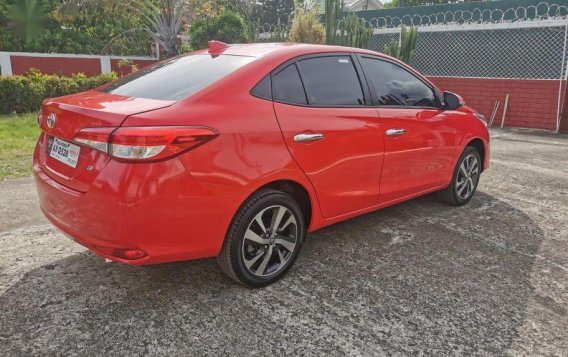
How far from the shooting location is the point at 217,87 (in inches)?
107

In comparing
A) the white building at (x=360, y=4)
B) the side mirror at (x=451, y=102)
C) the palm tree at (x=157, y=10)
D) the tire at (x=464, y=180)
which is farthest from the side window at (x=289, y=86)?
the white building at (x=360, y=4)

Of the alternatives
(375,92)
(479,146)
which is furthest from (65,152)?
(479,146)

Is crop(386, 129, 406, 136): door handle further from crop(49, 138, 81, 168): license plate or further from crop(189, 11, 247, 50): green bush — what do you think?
crop(189, 11, 247, 50): green bush

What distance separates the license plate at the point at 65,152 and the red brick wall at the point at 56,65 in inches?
597

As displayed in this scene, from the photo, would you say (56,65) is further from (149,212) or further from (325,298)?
(325,298)

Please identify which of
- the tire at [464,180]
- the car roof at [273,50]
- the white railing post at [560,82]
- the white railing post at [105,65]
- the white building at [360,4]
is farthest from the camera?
the white building at [360,4]

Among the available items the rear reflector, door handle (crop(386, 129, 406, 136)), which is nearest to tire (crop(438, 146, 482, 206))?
door handle (crop(386, 129, 406, 136))

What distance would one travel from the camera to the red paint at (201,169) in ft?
7.79

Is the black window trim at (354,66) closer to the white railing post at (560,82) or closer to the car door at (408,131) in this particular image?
the car door at (408,131)

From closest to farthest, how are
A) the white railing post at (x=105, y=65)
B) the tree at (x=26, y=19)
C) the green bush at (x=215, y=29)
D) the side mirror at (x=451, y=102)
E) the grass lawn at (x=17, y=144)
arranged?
the side mirror at (x=451, y=102) < the grass lawn at (x=17, y=144) < the tree at (x=26, y=19) < the green bush at (x=215, y=29) < the white railing post at (x=105, y=65)

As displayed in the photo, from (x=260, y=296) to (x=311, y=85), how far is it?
4.66 feet

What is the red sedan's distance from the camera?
7.82ft

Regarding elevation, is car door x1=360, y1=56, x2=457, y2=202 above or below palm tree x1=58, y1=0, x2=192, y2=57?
below

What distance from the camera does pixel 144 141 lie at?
2326mm
